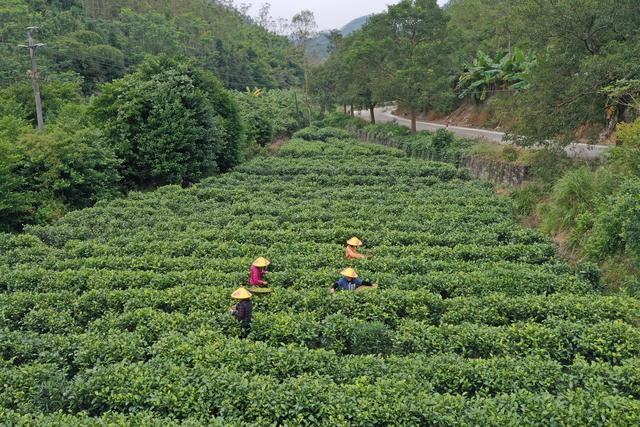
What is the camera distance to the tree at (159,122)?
2189 cm

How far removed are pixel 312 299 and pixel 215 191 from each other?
39.2 feet

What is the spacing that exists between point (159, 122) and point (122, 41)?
4685cm

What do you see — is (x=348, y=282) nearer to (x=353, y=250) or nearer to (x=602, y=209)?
(x=353, y=250)

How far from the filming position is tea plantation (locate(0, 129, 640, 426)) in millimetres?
6016

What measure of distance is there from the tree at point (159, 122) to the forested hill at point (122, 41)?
57.4ft

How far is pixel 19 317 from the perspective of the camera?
30.4 feet

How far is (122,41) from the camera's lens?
2384 inches

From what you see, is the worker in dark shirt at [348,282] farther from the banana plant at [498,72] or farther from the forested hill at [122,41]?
the forested hill at [122,41]

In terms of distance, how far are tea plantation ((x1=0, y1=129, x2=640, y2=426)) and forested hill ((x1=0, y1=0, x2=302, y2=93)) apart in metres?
31.2

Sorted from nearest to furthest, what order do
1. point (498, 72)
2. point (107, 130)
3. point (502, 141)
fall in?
1. point (107, 130)
2. point (502, 141)
3. point (498, 72)

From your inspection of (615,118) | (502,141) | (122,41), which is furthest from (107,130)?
(122,41)

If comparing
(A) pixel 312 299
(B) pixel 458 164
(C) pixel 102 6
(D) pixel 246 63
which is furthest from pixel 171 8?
(A) pixel 312 299

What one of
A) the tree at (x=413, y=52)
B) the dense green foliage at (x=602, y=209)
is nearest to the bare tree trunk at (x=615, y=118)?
the dense green foliage at (x=602, y=209)

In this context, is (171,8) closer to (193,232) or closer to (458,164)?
(458,164)
